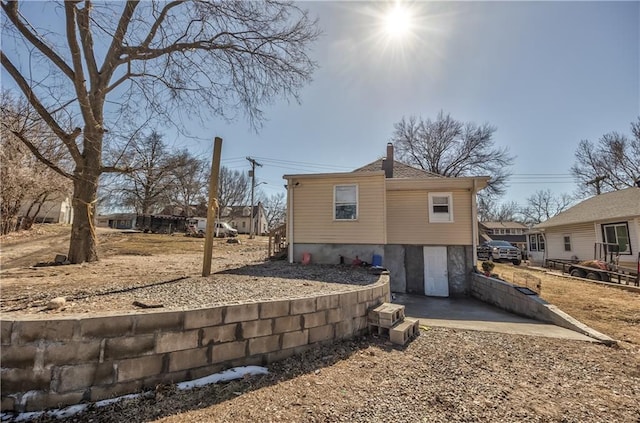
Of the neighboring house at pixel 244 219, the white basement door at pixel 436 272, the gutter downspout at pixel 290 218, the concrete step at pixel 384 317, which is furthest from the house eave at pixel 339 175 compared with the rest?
the neighboring house at pixel 244 219

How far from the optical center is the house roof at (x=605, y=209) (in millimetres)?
13464

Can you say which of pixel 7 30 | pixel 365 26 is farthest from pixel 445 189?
pixel 7 30

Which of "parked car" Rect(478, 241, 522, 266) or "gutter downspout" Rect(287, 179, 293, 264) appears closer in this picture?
"gutter downspout" Rect(287, 179, 293, 264)

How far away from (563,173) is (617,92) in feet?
73.2

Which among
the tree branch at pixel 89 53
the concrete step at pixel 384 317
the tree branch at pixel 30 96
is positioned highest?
the tree branch at pixel 89 53

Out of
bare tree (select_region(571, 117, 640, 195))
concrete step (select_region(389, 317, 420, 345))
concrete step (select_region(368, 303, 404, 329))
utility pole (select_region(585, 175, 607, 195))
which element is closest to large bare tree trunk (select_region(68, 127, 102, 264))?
concrete step (select_region(368, 303, 404, 329))

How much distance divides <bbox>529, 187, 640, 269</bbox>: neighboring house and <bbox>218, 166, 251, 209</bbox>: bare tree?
110 ft

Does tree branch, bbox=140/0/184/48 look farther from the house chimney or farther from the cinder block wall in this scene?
the house chimney

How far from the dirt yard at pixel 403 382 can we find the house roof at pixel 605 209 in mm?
12398

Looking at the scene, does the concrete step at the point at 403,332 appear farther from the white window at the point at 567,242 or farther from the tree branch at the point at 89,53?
the white window at the point at 567,242

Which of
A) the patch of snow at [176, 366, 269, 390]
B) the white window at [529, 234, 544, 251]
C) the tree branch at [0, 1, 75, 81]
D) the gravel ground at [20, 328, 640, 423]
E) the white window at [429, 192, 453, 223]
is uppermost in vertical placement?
the tree branch at [0, 1, 75, 81]

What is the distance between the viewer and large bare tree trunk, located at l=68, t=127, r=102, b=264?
6543 millimetres

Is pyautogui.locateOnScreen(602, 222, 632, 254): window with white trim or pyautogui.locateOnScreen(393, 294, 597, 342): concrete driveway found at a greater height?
pyautogui.locateOnScreen(602, 222, 632, 254): window with white trim

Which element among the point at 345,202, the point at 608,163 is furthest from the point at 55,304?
the point at 608,163
